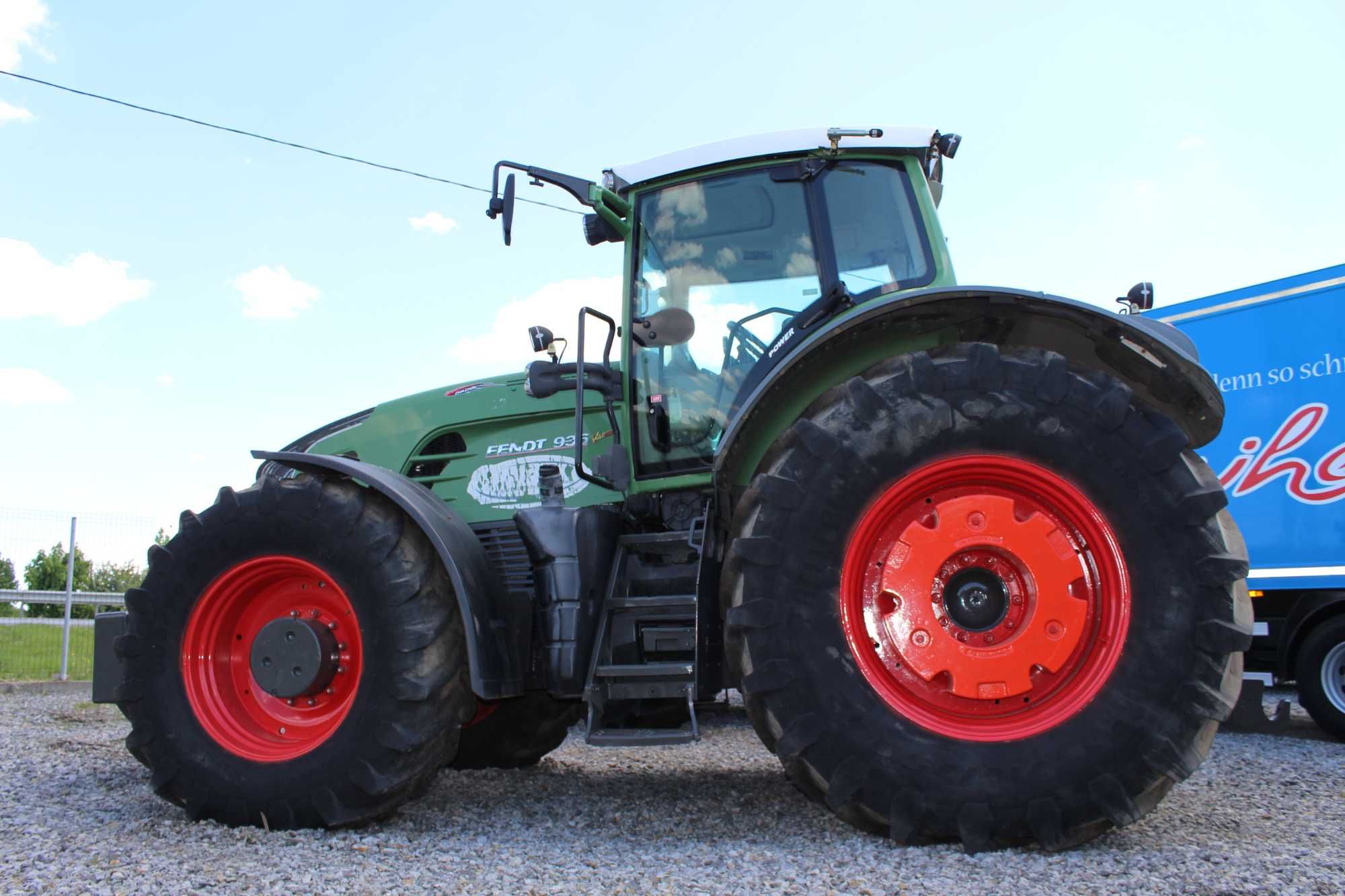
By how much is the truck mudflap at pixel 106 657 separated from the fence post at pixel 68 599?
762 centimetres

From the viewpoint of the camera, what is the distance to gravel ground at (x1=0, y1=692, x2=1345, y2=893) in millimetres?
2781

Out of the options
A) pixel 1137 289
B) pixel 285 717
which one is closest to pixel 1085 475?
pixel 1137 289

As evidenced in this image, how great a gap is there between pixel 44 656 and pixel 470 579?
32.4 feet

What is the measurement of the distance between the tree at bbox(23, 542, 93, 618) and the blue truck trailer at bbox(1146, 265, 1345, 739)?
11.4 m

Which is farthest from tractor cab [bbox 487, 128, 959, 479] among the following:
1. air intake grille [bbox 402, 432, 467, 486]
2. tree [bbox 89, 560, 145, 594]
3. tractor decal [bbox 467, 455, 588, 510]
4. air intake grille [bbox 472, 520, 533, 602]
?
tree [bbox 89, 560, 145, 594]

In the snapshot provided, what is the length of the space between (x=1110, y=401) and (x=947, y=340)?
663 mm

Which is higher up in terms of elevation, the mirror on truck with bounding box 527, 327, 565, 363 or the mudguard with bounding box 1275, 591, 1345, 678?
the mirror on truck with bounding box 527, 327, 565, 363

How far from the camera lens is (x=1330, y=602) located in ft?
23.7

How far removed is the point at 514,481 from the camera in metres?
4.73

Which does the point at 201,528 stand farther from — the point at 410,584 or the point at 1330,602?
the point at 1330,602

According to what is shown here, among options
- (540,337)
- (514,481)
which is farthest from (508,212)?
(514,481)

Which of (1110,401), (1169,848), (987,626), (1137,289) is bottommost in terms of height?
(1169,848)

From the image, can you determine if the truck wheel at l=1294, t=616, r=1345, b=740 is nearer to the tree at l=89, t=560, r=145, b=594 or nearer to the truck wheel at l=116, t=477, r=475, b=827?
the truck wheel at l=116, t=477, r=475, b=827

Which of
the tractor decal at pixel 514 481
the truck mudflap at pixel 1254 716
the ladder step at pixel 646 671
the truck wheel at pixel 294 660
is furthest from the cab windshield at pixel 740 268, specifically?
the truck mudflap at pixel 1254 716
